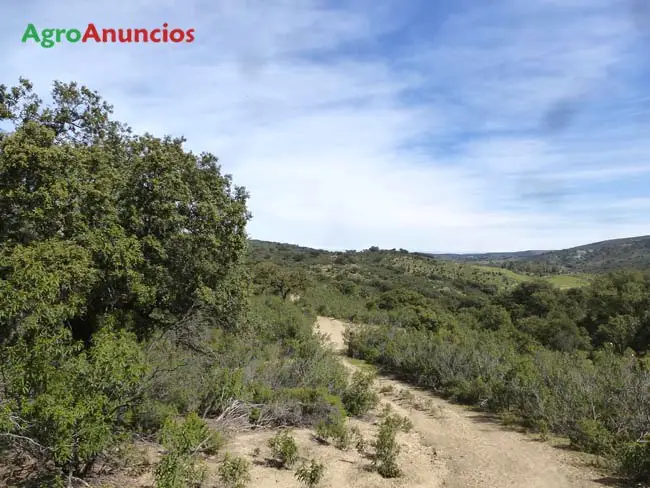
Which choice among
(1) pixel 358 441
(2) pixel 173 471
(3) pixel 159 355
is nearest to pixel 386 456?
(1) pixel 358 441

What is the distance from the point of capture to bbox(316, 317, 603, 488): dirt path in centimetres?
760

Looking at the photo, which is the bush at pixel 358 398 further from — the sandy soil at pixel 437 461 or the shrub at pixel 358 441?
the shrub at pixel 358 441

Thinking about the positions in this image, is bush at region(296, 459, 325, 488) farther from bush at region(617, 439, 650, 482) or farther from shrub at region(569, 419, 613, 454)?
shrub at region(569, 419, 613, 454)

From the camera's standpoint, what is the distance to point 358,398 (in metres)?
11.1

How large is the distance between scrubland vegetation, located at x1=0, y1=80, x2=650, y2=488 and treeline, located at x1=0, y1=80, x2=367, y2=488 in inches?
1.4

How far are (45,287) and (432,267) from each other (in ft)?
264

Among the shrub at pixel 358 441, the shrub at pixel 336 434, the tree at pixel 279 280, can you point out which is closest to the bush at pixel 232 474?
the shrub at pixel 336 434

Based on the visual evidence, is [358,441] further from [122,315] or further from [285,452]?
[122,315]

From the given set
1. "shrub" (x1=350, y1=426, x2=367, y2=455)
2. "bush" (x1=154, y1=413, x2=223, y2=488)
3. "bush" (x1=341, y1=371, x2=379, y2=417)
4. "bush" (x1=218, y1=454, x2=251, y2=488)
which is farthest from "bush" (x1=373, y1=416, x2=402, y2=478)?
"bush" (x1=154, y1=413, x2=223, y2=488)

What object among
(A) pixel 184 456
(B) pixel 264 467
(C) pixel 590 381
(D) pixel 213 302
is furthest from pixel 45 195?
(C) pixel 590 381

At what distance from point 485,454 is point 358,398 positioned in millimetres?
3307

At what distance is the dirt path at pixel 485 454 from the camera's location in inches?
299

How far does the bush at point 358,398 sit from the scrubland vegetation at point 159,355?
0.12 ft

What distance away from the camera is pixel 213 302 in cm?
1010
